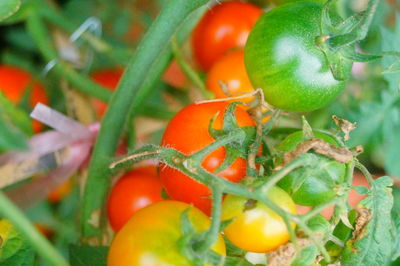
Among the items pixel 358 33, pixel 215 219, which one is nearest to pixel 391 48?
pixel 358 33

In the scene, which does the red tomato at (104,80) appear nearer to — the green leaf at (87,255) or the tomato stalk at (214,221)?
the green leaf at (87,255)

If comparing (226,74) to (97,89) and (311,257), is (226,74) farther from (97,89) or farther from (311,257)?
(311,257)

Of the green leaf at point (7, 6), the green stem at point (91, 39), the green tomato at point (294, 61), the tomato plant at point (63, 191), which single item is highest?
the green leaf at point (7, 6)

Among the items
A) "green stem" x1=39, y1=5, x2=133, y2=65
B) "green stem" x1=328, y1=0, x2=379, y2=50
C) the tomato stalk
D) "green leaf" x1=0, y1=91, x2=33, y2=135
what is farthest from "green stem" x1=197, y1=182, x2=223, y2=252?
"green stem" x1=39, y1=5, x2=133, y2=65

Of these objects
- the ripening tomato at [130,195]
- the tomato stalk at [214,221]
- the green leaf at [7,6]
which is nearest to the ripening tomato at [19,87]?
the ripening tomato at [130,195]

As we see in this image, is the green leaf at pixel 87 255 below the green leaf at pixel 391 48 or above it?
below

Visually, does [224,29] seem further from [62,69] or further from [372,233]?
[372,233]

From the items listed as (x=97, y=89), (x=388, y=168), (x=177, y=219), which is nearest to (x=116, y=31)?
(x=97, y=89)
